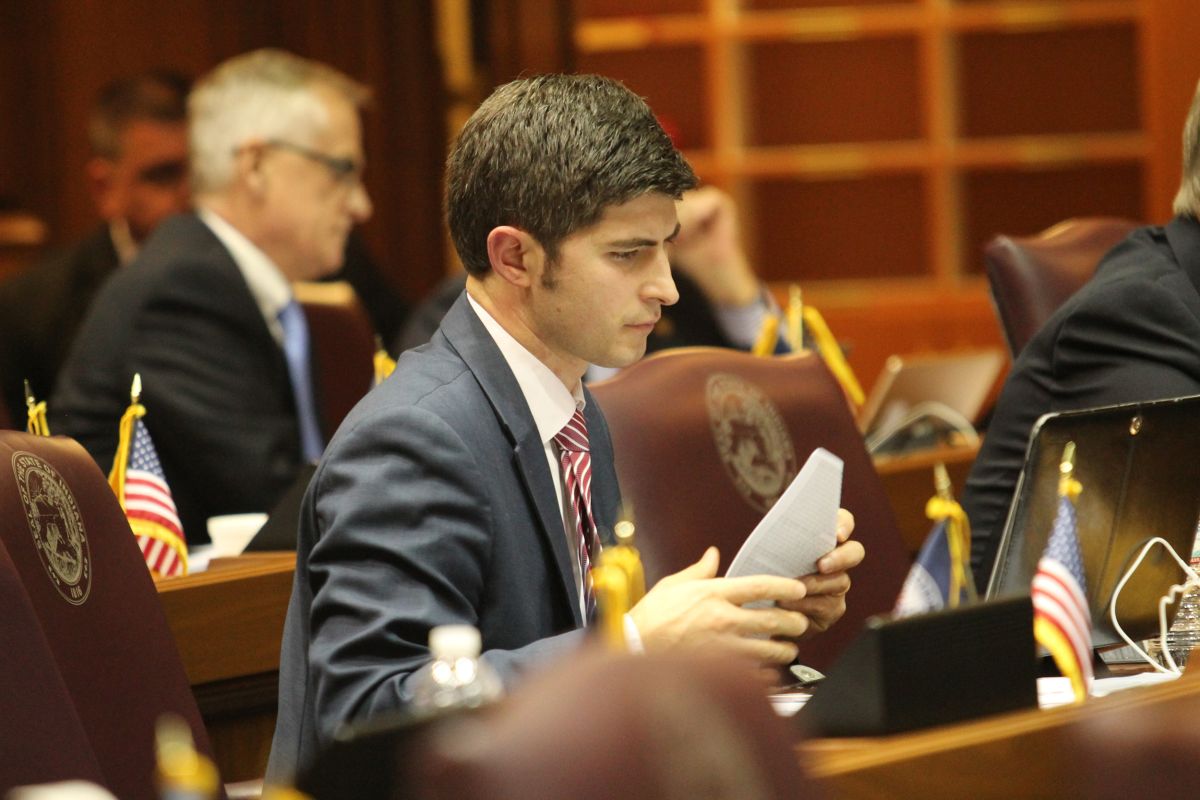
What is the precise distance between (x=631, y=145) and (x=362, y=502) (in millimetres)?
451

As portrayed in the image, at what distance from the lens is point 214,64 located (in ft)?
18.6

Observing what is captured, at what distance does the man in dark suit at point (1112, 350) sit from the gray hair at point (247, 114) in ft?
5.92

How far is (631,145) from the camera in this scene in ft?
5.70

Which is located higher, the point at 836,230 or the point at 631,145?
the point at 631,145

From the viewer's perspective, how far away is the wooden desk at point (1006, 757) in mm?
1134

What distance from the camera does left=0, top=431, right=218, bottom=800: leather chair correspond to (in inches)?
62.3

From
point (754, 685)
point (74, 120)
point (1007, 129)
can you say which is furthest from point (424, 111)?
point (754, 685)

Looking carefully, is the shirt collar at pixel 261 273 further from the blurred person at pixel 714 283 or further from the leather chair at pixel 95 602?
the leather chair at pixel 95 602

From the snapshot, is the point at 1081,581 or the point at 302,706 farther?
the point at 302,706

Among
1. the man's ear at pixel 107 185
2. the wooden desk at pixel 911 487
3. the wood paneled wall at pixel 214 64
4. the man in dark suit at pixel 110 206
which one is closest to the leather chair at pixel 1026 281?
the wooden desk at pixel 911 487

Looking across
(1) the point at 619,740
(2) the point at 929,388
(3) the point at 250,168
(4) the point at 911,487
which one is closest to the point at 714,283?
(2) the point at 929,388

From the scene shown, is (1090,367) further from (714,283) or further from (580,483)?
(714,283)

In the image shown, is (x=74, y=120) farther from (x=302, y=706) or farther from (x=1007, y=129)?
(x=302, y=706)

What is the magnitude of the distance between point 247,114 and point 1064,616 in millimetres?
2683
